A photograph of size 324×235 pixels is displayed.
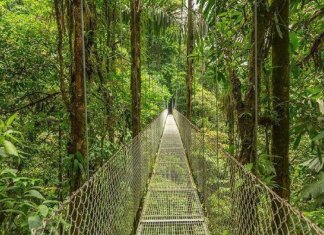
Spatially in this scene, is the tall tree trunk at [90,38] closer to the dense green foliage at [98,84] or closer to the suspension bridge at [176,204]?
the dense green foliage at [98,84]

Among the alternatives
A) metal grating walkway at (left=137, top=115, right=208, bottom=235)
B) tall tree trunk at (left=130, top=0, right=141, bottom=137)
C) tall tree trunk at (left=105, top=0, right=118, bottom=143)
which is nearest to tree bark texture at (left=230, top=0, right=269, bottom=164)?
metal grating walkway at (left=137, top=115, right=208, bottom=235)

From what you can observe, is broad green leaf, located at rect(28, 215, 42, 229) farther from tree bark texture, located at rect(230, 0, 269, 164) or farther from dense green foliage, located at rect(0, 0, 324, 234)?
tree bark texture, located at rect(230, 0, 269, 164)

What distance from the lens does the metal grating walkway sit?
8.29 ft

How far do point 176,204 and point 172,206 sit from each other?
0.07 metres

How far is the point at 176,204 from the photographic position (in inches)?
121

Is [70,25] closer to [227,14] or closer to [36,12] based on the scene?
[227,14]

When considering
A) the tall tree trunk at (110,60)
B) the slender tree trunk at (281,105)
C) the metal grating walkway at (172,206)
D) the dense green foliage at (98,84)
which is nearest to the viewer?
the slender tree trunk at (281,105)

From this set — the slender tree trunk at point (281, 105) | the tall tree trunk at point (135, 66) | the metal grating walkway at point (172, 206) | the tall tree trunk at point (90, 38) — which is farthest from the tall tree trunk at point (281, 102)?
the tall tree trunk at point (135, 66)

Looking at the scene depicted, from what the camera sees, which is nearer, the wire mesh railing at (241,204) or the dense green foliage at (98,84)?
Result: the wire mesh railing at (241,204)

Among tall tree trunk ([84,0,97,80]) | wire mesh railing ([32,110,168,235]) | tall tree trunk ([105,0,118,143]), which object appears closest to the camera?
wire mesh railing ([32,110,168,235])

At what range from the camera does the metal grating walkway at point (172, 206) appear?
253cm

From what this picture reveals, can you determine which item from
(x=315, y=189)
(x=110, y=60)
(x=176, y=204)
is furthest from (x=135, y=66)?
(x=315, y=189)

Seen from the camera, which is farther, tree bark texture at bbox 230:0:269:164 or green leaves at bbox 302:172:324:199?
tree bark texture at bbox 230:0:269:164

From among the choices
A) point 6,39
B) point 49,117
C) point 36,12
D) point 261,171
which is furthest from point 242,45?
point 36,12
